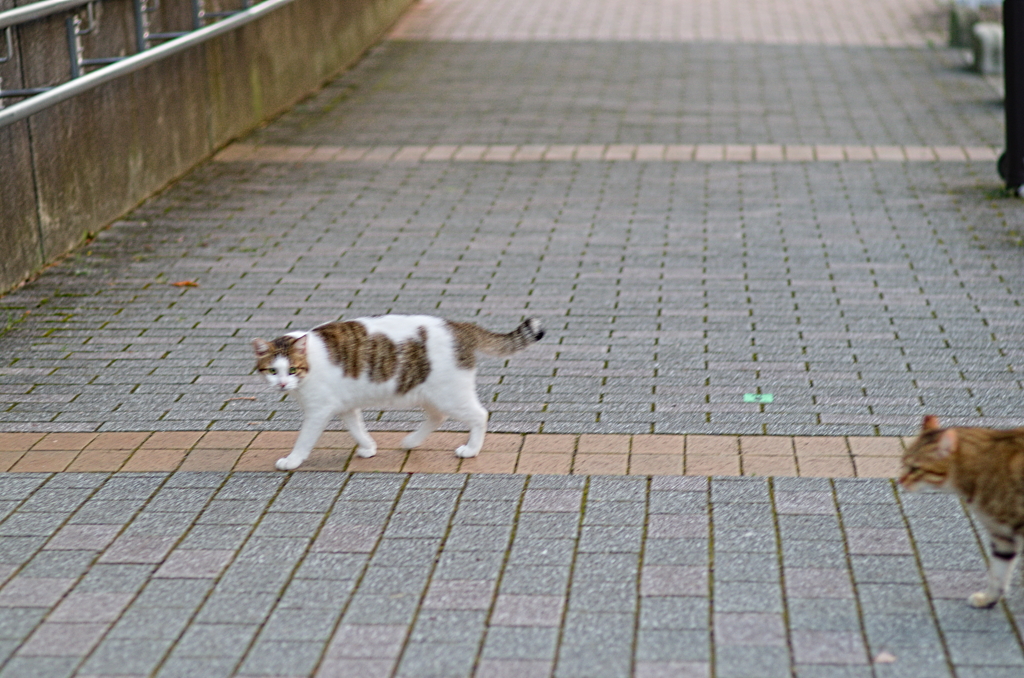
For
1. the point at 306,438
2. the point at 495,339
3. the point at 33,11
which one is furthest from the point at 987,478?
the point at 33,11

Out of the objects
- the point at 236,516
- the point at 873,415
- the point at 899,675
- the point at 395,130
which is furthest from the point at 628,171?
the point at 899,675

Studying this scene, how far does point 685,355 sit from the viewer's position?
7168 mm

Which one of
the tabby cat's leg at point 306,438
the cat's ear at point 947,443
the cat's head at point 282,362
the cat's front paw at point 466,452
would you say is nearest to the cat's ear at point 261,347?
the cat's head at point 282,362

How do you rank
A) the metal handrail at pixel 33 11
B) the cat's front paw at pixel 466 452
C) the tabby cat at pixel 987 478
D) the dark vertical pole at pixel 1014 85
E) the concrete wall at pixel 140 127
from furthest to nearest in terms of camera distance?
the dark vertical pole at pixel 1014 85
the concrete wall at pixel 140 127
the metal handrail at pixel 33 11
the cat's front paw at pixel 466 452
the tabby cat at pixel 987 478

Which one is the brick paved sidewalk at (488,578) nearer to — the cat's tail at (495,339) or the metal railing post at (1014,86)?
the cat's tail at (495,339)

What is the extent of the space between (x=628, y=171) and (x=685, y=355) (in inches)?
186

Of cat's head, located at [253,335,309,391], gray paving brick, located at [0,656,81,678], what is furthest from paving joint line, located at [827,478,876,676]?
gray paving brick, located at [0,656,81,678]

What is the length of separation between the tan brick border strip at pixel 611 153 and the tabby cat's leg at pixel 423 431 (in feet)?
21.3

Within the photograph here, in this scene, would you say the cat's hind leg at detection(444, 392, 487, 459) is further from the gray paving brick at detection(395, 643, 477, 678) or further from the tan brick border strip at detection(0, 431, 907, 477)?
the gray paving brick at detection(395, 643, 477, 678)

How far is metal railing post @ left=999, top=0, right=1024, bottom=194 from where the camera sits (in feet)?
33.4

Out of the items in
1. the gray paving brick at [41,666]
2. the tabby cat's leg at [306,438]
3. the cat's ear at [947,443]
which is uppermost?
the cat's ear at [947,443]

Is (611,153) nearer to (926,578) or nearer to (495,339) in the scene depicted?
(495,339)

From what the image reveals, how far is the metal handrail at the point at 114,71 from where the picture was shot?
782cm

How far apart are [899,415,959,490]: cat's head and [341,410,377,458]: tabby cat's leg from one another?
2409 mm
